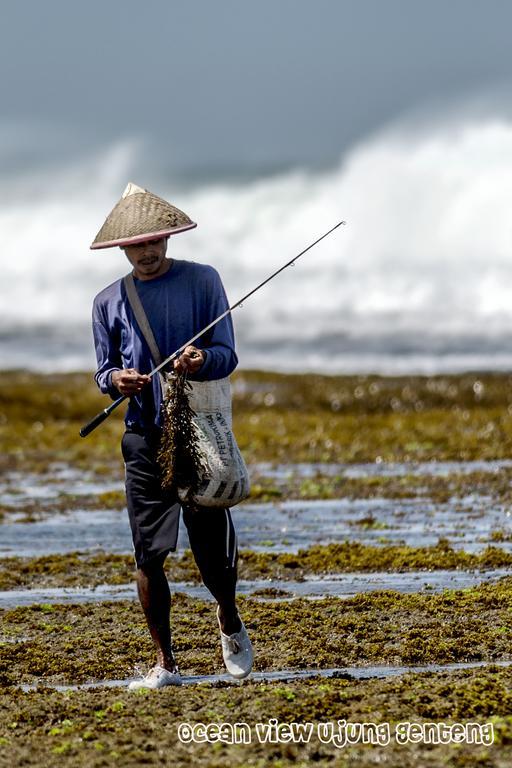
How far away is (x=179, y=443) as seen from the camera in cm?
700

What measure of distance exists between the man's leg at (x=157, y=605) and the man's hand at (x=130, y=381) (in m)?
0.94

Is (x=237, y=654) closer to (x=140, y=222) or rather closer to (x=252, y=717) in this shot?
(x=252, y=717)

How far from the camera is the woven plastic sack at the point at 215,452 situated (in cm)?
705

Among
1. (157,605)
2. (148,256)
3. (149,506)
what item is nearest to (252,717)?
(157,605)

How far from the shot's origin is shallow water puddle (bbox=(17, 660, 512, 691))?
7281 mm

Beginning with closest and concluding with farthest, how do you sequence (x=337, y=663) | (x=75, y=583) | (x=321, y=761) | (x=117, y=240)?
(x=321, y=761) < (x=117, y=240) < (x=337, y=663) < (x=75, y=583)

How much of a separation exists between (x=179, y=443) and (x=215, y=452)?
0.69 ft

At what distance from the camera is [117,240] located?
278 inches

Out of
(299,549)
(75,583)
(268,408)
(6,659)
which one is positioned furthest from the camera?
(268,408)

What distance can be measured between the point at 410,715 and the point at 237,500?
1528 mm

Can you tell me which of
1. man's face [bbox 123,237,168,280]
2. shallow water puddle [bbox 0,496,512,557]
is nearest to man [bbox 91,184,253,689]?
man's face [bbox 123,237,168,280]

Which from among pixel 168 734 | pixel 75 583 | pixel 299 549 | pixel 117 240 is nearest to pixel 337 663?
pixel 168 734

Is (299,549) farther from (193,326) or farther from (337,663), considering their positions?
(193,326)

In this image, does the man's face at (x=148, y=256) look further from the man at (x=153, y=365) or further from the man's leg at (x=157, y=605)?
the man's leg at (x=157, y=605)
